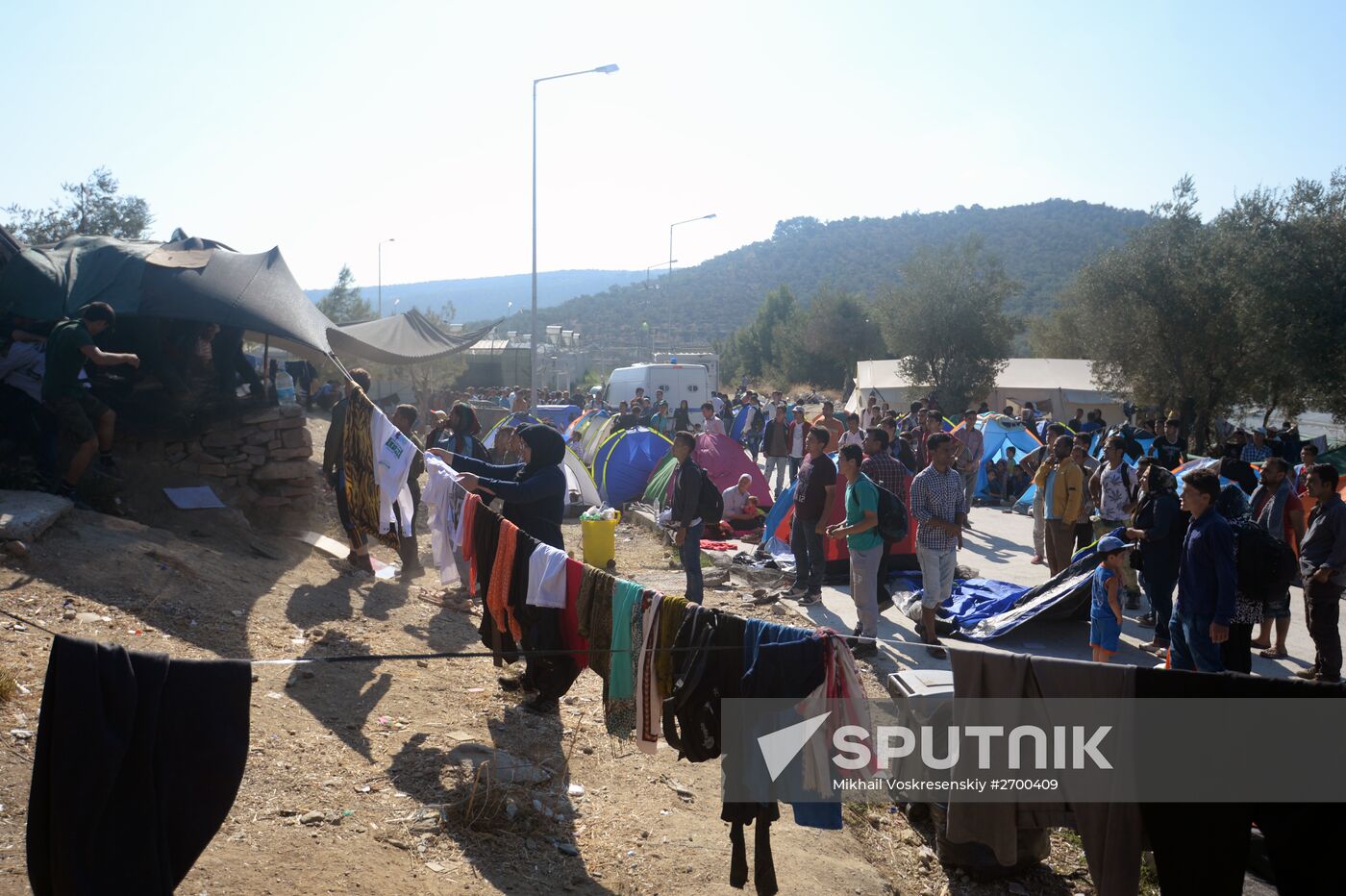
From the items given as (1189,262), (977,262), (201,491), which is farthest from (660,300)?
(201,491)

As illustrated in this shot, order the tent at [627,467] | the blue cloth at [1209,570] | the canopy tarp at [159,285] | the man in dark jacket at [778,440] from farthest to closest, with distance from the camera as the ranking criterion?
the man in dark jacket at [778,440], the tent at [627,467], the canopy tarp at [159,285], the blue cloth at [1209,570]

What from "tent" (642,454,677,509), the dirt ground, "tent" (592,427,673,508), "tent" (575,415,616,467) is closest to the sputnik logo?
the dirt ground

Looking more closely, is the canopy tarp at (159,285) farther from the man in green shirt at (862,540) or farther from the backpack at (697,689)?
the backpack at (697,689)

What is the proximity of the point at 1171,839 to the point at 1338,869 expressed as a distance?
1.70 feet

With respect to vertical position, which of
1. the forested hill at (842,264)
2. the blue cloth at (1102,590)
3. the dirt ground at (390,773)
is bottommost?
the dirt ground at (390,773)

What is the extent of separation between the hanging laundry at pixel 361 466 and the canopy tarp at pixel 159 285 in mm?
2201

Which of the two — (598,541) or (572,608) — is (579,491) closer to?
(598,541)

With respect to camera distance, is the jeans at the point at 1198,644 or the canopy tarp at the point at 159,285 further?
the canopy tarp at the point at 159,285

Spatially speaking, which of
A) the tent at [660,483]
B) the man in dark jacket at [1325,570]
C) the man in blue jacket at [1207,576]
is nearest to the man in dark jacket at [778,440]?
the tent at [660,483]

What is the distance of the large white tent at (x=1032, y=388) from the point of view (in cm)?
2906

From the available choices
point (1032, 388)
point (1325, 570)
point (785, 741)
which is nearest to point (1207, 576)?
point (1325, 570)

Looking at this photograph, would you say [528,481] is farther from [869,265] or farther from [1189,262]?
[869,265]

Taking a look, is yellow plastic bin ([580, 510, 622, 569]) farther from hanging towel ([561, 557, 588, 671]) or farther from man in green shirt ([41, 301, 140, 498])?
hanging towel ([561, 557, 588, 671])

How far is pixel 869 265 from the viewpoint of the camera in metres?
117
